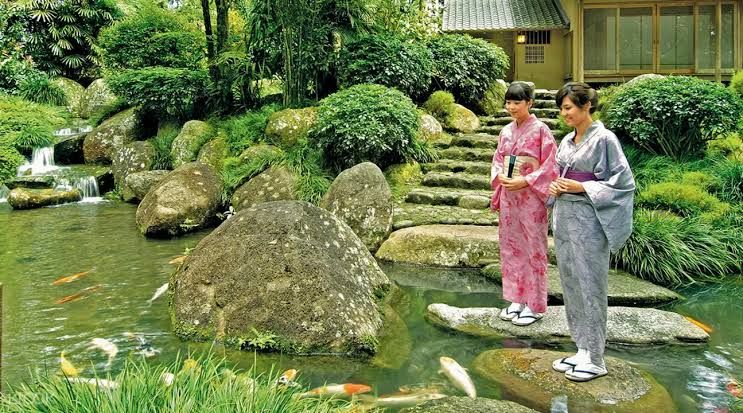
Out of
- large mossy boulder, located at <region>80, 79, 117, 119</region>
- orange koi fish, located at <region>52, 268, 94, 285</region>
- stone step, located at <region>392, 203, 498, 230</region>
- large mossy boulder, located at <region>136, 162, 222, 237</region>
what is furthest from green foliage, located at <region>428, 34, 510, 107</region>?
large mossy boulder, located at <region>80, 79, 117, 119</region>

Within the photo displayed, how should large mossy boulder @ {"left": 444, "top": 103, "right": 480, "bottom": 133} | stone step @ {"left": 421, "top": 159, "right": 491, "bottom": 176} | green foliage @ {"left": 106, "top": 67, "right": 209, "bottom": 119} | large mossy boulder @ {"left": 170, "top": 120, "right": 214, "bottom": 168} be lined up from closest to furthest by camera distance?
1. stone step @ {"left": 421, "top": 159, "right": 491, "bottom": 176}
2. large mossy boulder @ {"left": 170, "top": 120, "right": 214, "bottom": 168}
3. large mossy boulder @ {"left": 444, "top": 103, "right": 480, "bottom": 133}
4. green foliage @ {"left": 106, "top": 67, "right": 209, "bottom": 119}

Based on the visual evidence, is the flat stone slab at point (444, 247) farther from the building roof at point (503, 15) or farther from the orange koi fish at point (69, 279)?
the building roof at point (503, 15)

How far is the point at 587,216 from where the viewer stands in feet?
13.9

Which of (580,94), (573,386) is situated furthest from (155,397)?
(580,94)

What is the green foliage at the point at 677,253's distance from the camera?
724cm

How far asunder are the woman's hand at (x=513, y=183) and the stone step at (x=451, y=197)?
4115mm

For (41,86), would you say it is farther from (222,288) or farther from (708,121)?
(708,121)

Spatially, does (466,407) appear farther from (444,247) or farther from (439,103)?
(439,103)

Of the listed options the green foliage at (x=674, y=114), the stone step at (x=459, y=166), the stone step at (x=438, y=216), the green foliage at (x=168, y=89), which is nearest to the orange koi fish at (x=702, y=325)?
the stone step at (x=438, y=216)

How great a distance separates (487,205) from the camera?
30.8ft

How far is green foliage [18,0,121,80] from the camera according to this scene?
22094 mm

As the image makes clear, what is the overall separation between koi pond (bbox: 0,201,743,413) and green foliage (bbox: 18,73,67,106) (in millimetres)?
12498

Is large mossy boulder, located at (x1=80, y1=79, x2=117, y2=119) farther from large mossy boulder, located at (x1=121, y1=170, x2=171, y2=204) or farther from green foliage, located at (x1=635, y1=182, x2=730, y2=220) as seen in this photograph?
green foliage, located at (x1=635, y1=182, x2=730, y2=220)

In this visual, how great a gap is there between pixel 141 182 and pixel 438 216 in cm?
655
